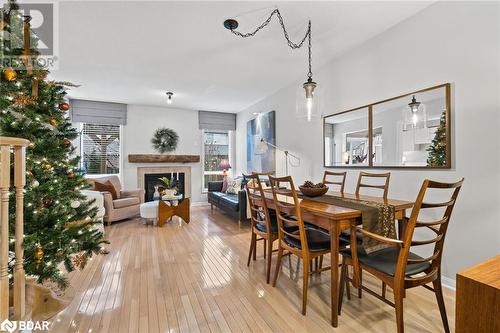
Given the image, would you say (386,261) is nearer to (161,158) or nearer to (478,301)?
(478,301)

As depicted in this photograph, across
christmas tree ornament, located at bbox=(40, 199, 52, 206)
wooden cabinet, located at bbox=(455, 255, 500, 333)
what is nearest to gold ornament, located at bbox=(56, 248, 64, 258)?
christmas tree ornament, located at bbox=(40, 199, 52, 206)

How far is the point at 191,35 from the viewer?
8.92ft

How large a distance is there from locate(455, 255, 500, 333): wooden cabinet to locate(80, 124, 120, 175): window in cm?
622

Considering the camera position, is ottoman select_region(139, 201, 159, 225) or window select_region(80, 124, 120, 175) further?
window select_region(80, 124, 120, 175)

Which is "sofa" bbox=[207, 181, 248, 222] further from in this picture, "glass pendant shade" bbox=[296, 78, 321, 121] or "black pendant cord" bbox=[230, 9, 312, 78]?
"black pendant cord" bbox=[230, 9, 312, 78]

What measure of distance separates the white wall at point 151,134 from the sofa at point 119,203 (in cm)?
78

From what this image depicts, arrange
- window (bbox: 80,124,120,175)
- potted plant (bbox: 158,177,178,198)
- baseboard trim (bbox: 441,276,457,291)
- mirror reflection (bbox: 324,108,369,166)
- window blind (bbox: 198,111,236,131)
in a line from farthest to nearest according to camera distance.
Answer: window blind (bbox: 198,111,236,131) → window (bbox: 80,124,120,175) → potted plant (bbox: 158,177,178,198) → mirror reflection (bbox: 324,108,369,166) → baseboard trim (bbox: 441,276,457,291)

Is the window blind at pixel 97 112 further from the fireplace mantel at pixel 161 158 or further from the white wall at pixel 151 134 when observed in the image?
the fireplace mantel at pixel 161 158

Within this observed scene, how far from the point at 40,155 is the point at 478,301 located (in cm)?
252

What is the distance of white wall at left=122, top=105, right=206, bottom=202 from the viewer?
19.0 feet

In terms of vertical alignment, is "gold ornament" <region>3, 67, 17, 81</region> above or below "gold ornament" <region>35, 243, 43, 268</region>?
above

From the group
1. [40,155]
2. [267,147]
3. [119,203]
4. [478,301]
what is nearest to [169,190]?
[119,203]

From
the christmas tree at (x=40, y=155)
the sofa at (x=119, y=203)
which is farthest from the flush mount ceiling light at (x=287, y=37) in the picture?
the sofa at (x=119, y=203)

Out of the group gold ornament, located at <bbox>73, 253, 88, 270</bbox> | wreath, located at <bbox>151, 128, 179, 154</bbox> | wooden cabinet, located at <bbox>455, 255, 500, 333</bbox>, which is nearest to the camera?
wooden cabinet, located at <bbox>455, 255, 500, 333</bbox>
